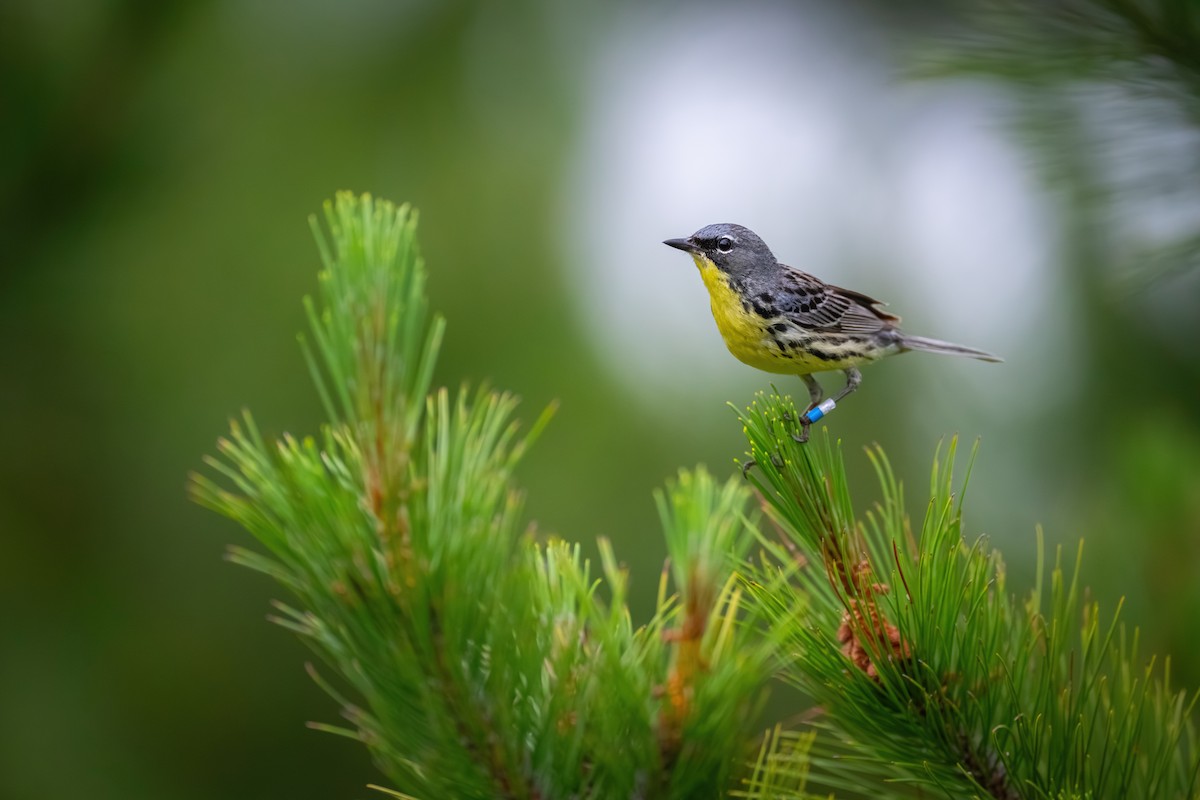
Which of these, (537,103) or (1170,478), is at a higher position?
(537,103)

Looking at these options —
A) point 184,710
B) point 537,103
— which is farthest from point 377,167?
point 184,710

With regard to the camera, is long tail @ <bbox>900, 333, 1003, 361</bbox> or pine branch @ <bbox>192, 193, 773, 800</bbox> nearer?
pine branch @ <bbox>192, 193, 773, 800</bbox>

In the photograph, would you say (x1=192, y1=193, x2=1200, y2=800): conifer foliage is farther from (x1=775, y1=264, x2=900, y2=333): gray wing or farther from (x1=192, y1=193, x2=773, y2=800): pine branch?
(x1=775, y1=264, x2=900, y2=333): gray wing

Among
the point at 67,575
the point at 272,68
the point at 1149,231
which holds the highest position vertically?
the point at 272,68

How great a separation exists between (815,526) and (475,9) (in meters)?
5.57

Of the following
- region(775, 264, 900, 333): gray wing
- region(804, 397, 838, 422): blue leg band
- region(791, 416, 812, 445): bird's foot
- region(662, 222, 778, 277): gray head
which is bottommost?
region(804, 397, 838, 422): blue leg band

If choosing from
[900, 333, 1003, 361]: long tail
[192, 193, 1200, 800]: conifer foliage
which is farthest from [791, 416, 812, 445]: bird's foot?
[900, 333, 1003, 361]: long tail

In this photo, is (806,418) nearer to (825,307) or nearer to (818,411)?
(818,411)

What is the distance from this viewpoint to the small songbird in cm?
264

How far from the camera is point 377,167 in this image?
18.0 ft

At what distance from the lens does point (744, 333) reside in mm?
2691

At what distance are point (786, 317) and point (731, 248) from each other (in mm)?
318

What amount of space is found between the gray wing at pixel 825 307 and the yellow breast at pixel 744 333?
100 mm

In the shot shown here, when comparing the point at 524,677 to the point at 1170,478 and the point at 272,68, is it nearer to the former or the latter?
the point at 1170,478
